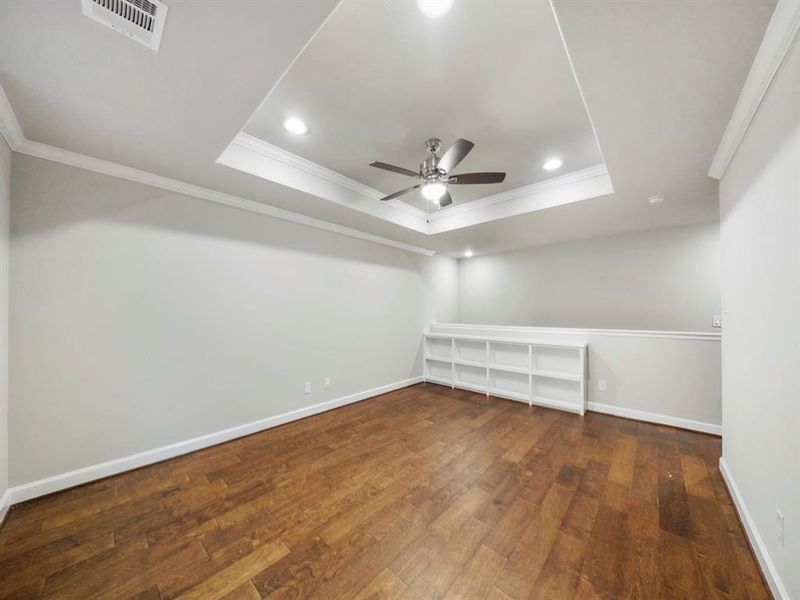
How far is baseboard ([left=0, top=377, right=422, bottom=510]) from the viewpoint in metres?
1.98

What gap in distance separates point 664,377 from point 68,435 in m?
5.59

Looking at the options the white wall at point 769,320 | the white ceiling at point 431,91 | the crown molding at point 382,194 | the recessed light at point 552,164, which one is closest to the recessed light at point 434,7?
the white ceiling at point 431,91

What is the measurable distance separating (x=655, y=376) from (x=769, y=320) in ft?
7.87

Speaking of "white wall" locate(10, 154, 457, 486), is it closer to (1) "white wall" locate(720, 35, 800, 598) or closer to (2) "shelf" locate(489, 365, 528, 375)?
(2) "shelf" locate(489, 365, 528, 375)

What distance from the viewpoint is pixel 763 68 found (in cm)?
132

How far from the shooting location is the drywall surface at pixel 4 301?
5.97ft

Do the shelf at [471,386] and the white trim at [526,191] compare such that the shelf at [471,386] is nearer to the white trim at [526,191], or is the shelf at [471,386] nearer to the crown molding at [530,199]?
the crown molding at [530,199]

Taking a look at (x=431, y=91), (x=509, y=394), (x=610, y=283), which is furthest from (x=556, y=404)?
(x=431, y=91)

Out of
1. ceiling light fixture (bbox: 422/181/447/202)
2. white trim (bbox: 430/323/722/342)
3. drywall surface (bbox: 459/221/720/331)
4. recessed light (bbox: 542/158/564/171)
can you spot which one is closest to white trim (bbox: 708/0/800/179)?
recessed light (bbox: 542/158/564/171)

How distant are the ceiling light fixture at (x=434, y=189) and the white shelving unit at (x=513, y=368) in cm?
249

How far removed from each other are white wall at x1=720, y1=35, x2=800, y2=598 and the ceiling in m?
0.33

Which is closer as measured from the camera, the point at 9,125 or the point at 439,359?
the point at 9,125

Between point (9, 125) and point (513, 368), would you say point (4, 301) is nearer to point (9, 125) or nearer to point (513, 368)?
point (9, 125)

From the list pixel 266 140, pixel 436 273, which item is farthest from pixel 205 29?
pixel 436 273
